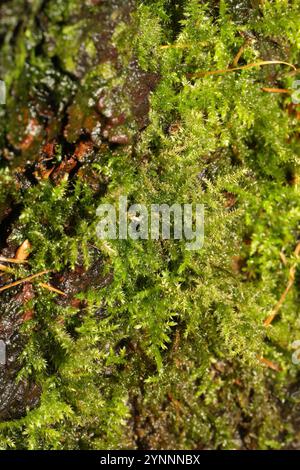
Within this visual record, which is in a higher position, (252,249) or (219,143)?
(219,143)

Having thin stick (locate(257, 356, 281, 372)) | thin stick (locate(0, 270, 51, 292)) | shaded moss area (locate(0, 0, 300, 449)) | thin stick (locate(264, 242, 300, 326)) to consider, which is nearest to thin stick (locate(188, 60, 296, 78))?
shaded moss area (locate(0, 0, 300, 449))

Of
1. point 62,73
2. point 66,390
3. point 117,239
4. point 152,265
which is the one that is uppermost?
point 62,73

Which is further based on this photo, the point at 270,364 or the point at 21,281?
the point at 270,364

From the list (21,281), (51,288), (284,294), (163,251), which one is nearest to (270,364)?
(284,294)

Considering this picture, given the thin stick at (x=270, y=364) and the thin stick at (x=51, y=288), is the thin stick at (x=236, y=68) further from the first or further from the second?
the thin stick at (x=270, y=364)

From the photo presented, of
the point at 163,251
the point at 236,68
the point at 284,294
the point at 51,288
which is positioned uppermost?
the point at 236,68

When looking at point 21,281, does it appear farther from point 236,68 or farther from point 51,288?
point 236,68

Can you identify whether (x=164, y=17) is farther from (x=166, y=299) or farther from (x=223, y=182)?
(x=166, y=299)

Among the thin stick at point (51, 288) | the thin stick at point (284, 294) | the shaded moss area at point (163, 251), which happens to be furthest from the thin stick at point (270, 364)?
the thin stick at point (51, 288)

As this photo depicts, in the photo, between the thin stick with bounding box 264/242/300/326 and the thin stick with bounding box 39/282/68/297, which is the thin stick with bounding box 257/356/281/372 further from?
the thin stick with bounding box 39/282/68/297

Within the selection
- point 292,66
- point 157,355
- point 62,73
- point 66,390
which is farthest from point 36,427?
point 292,66
